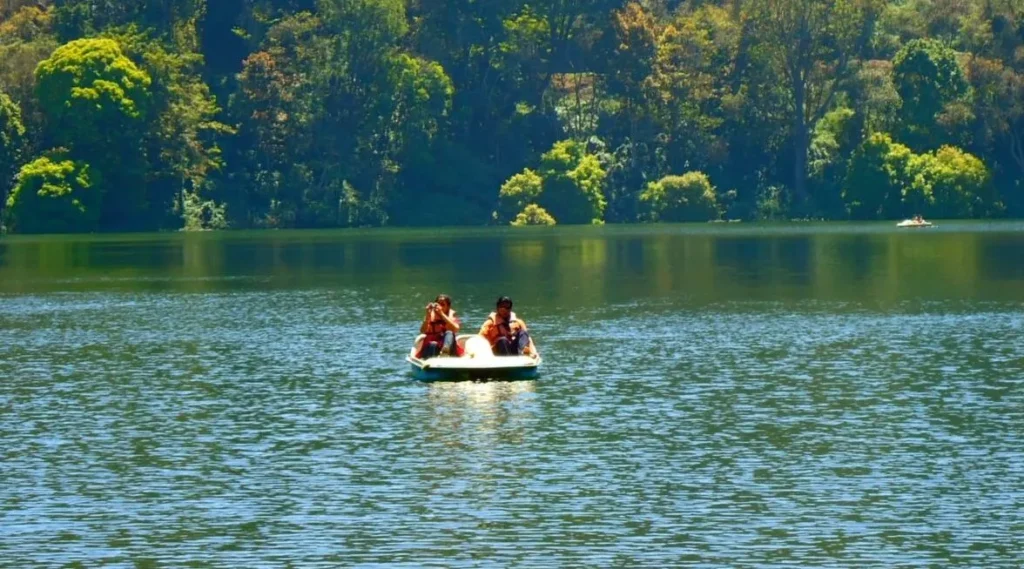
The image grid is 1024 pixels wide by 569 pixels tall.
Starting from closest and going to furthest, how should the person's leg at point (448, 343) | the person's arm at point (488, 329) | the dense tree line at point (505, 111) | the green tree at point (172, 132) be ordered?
the person's arm at point (488, 329) < the person's leg at point (448, 343) < the green tree at point (172, 132) < the dense tree line at point (505, 111)

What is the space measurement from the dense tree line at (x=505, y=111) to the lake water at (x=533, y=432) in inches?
3285

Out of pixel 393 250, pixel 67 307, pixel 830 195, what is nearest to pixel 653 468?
pixel 67 307

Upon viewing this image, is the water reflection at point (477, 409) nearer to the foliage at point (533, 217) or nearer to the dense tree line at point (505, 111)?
the dense tree line at point (505, 111)

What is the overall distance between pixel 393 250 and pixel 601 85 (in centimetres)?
6221

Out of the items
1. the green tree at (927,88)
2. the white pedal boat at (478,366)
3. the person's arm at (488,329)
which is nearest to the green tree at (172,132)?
the green tree at (927,88)

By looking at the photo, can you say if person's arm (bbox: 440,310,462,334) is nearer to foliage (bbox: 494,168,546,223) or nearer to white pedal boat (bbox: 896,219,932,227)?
white pedal boat (bbox: 896,219,932,227)

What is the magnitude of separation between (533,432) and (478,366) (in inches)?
345

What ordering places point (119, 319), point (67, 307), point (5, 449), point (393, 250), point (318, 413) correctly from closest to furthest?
point (5, 449) → point (318, 413) → point (119, 319) → point (67, 307) → point (393, 250)

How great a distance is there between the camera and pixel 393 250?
125062 mm

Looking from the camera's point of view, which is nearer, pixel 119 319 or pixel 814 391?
pixel 814 391

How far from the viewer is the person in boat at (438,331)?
2016 inches

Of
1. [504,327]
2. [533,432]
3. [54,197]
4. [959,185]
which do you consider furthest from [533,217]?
[533,432]

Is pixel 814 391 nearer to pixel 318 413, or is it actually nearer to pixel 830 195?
pixel 318 413

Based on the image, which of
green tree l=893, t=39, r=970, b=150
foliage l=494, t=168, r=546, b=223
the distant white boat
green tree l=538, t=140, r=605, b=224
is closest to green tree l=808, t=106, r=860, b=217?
green tree l=893, t=39, r=970, b=150
